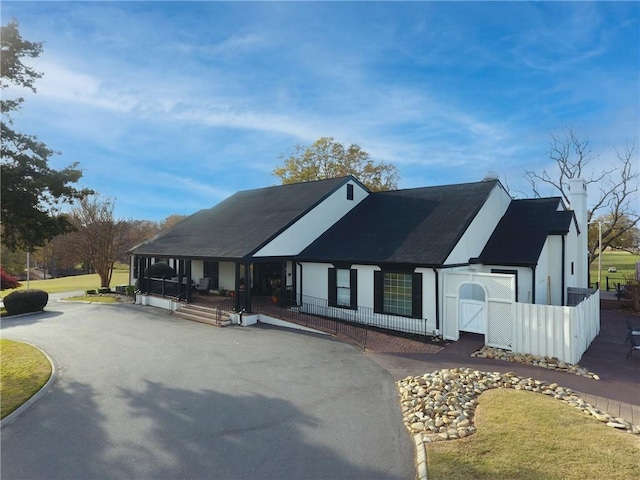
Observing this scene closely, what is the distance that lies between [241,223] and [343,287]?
24.8ft

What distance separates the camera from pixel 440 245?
14188mm

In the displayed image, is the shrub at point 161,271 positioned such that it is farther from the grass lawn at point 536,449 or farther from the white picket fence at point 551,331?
the grass lawn at point 536,449

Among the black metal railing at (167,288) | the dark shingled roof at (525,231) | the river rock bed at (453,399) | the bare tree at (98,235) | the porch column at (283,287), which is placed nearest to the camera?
the river rock bed at (453,399)

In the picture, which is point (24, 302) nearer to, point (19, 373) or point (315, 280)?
point (19, 373)

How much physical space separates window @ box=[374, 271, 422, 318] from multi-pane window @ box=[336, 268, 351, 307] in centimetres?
149

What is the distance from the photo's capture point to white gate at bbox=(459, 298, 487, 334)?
12461mm

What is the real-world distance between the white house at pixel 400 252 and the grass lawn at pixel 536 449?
5.48m

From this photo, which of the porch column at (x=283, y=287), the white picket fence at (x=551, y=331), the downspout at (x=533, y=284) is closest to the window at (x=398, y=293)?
the white picket fence at (x=551, y=331)

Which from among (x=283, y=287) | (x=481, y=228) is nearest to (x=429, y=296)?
(x=481, y=228)

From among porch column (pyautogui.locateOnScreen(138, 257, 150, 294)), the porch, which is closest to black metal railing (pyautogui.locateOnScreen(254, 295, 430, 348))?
the porch

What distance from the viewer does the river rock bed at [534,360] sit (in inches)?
384

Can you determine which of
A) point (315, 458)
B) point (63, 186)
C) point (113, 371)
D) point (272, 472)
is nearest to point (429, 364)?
point (315, 458)

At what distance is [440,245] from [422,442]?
919 centimetres

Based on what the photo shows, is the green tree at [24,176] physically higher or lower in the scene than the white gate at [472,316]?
higher
